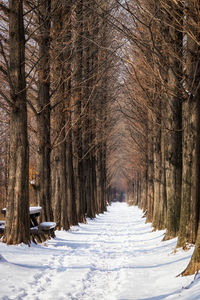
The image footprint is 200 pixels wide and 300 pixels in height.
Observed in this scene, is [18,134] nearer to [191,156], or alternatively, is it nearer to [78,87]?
[78,87]

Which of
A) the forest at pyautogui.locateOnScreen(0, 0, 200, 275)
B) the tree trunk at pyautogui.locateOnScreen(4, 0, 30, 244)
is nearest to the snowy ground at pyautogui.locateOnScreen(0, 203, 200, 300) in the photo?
the forest at pyautogui.locateOnScreen(0, 0, 200, 275)

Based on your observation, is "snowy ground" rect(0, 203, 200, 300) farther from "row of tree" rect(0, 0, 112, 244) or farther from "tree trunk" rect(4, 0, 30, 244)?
"row of tree" rect(0, 0, 112, 244)

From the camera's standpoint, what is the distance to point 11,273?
689 cm

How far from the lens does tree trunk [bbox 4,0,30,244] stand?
9781mm

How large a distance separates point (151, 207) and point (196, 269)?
16.5 meters

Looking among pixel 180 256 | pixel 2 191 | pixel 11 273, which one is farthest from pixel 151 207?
pixel 2 191

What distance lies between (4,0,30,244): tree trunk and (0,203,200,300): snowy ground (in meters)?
0.96

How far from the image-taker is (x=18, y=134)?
9.91 metres

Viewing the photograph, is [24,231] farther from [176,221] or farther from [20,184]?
[176,221]

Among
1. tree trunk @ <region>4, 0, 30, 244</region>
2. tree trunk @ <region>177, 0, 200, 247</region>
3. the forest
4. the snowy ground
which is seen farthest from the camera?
tree trunk @ <region>4, 0, 30, 244</region>

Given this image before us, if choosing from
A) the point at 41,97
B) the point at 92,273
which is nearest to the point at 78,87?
the point at 41,97

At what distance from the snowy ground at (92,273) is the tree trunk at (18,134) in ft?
3.16

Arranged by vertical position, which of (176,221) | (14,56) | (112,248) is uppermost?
(14,56)

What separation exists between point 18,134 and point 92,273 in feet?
13.7
